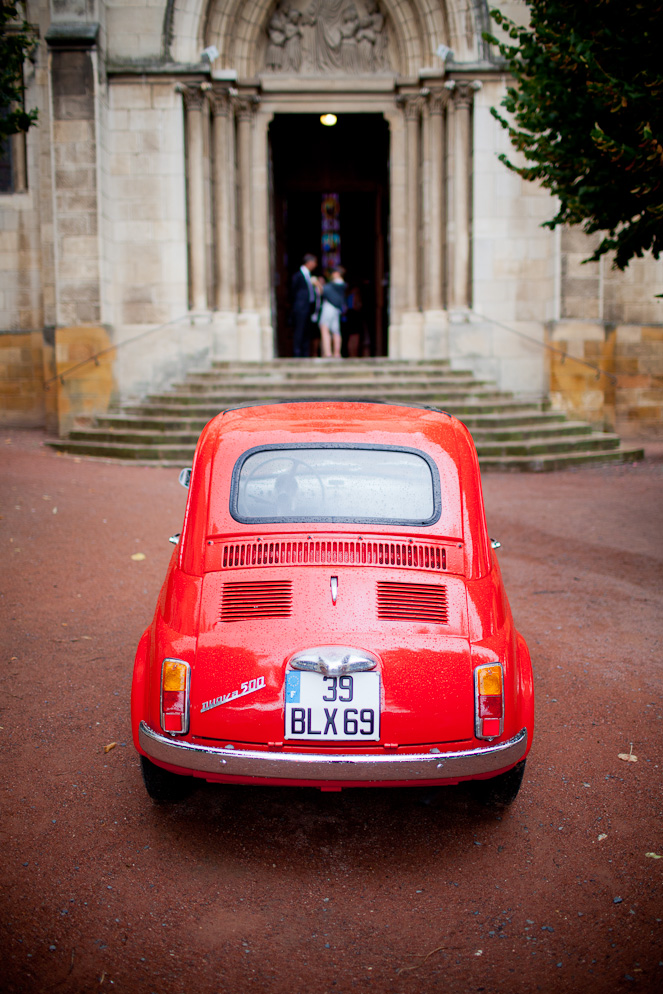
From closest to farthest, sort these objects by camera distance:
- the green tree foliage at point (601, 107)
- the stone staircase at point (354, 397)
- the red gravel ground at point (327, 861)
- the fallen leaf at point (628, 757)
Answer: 1. the red gravel ground at point (327, 861)
2. the fallen leaf at point (628, 757)
3. the green tree foliage at point (601, 107)
4. the stone staircase at point (354, 397)

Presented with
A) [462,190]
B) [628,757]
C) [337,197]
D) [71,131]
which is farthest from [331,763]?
[337,197]

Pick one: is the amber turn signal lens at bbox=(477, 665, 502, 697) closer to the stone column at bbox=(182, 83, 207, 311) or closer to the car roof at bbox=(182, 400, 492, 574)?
the car roof at bbox=(182, 400, 492, 574)

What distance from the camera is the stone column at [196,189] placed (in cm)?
1450

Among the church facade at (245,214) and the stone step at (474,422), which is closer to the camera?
the stone step at (474,422)

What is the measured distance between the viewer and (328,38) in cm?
1548

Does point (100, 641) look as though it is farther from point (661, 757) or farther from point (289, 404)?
point (661, 757)

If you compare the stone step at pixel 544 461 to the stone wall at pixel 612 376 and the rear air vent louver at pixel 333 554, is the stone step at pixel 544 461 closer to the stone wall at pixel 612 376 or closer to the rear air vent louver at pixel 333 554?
the stone wall at pixel 612 376

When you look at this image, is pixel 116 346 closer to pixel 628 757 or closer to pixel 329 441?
pixel 329 441

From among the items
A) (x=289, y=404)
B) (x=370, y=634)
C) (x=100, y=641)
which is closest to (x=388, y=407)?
(x=289, y=404)

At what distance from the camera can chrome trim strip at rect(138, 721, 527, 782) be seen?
9.04 feet

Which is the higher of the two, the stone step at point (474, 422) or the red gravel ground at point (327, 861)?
the stone step at point (474, 422)

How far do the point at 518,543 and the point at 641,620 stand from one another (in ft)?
7.21

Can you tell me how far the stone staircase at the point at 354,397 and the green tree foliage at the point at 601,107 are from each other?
4.35 meters

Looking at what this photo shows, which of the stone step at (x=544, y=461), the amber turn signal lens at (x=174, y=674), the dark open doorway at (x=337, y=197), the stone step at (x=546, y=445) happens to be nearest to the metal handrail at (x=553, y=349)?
the stone step at (x=546, y=445)
